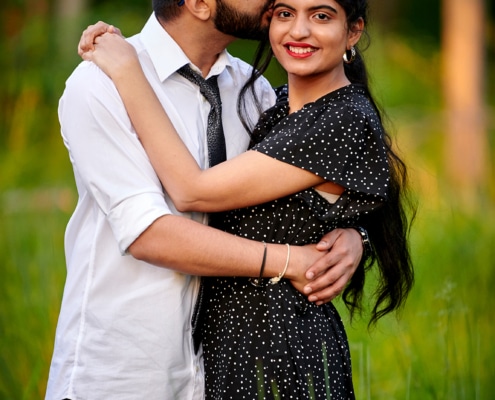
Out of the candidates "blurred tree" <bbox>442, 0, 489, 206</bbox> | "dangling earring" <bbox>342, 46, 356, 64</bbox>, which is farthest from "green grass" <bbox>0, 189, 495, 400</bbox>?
"blurred tree" <bbox>442, 0, 489, 206</bbox>

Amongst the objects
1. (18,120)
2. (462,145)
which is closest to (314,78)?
(18,120)

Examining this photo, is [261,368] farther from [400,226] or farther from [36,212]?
[36,212]

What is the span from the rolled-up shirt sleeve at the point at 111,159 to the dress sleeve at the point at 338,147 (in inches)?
12.2

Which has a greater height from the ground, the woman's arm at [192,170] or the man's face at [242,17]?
the man's face at [242,17]

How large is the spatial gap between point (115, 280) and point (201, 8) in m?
0.81

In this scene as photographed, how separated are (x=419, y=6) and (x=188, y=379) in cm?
1414

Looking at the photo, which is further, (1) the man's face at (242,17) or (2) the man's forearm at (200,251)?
(1) the man's face at (242,17)

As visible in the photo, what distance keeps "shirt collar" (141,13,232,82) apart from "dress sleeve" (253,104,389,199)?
345mm

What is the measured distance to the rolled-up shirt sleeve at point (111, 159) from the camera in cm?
260

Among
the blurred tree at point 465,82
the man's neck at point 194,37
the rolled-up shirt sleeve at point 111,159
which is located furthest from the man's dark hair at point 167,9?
the blurred tree at point 465,82

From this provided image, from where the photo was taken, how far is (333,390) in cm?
274

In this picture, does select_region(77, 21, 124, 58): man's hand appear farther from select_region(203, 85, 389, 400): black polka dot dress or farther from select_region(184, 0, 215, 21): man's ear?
select_region(203, 85, 389, 400): black polka dot dress

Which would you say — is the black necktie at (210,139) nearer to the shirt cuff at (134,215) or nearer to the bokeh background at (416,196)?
the shirt cuff at (134,215)

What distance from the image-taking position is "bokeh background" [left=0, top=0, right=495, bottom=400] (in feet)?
12.8
